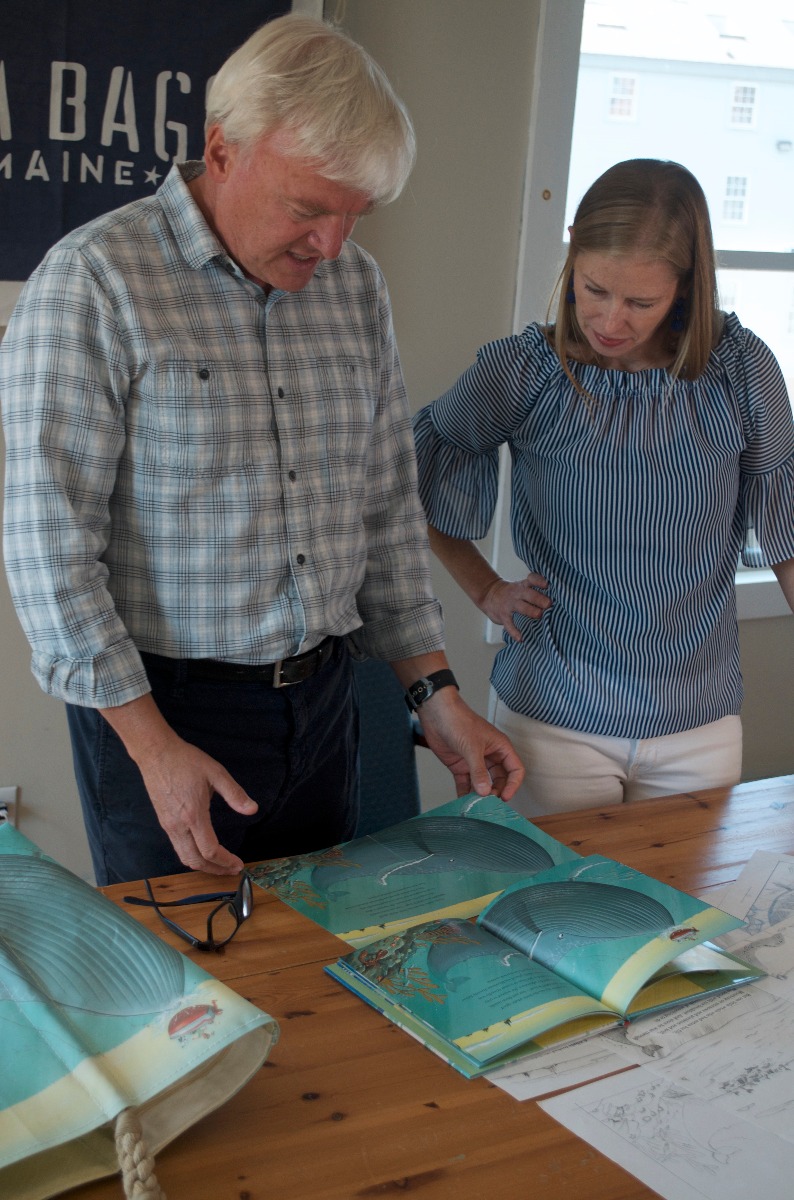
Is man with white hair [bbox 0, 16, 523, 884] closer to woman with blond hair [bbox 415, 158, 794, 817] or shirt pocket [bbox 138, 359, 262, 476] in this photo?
shirt pocket [bbox 138, 359, 262, 476]

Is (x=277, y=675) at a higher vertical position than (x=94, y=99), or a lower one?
lower

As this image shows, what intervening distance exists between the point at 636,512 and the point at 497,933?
0.70 m

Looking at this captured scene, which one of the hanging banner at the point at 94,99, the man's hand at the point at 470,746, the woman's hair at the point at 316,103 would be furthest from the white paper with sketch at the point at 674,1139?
the hanging banner at the point at 94,99

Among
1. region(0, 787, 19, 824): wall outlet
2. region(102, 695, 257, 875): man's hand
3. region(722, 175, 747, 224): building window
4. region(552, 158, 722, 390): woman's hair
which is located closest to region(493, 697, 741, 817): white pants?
region(552, 158, 722, 390): woman's hair

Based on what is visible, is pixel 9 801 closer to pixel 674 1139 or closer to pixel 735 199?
pixel 674 1139

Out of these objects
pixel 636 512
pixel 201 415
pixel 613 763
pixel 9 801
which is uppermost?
pixel 201 415

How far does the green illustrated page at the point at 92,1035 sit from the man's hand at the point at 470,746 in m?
0.60

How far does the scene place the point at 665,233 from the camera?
5.16ft

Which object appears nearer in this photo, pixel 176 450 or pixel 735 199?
pixel 176 450

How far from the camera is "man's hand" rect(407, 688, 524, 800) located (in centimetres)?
151

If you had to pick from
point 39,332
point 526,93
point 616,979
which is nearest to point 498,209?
point 526,93

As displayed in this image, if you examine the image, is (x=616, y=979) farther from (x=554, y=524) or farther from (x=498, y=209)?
(x=498, y=209)

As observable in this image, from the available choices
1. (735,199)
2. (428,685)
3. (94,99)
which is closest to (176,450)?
(428,685)

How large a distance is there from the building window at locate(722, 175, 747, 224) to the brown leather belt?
2075mm
